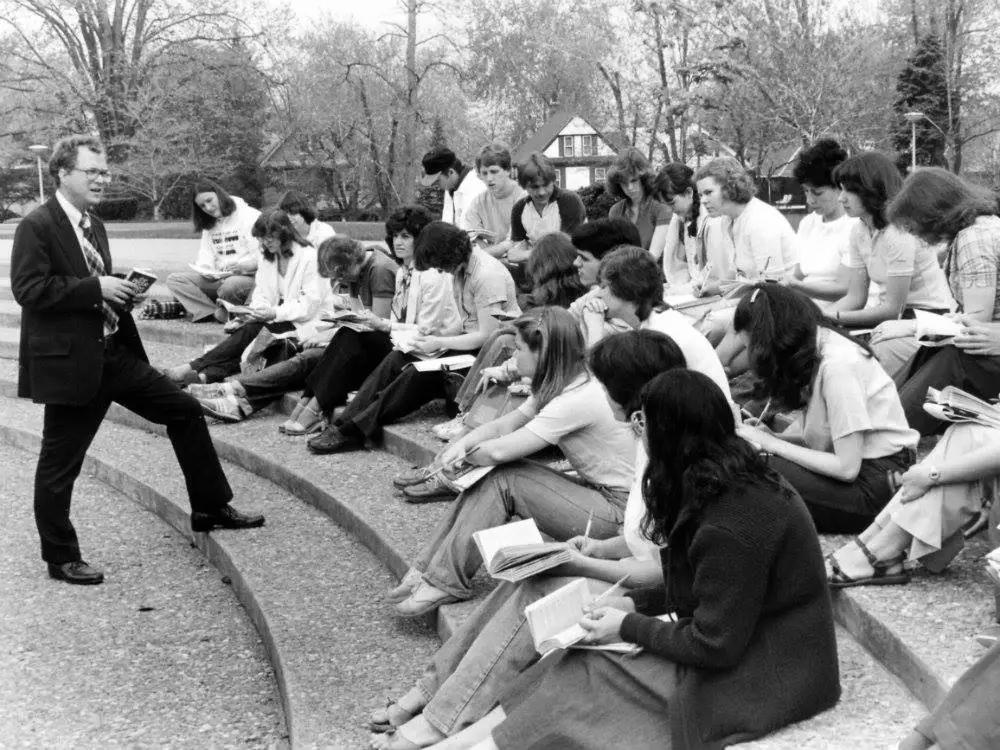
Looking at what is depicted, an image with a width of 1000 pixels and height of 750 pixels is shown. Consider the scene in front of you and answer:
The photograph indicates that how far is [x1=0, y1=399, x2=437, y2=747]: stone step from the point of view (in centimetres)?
388

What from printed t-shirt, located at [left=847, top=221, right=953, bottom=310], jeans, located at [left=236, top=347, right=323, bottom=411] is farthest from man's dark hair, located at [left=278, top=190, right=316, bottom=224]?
printed t-shirt, located at [left=847, top=221, right=953, bottom=310]

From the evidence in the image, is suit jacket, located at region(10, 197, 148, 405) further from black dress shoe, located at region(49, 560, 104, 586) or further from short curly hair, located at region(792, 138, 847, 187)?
short curly hair, located at region(792, 138, 847, 187)

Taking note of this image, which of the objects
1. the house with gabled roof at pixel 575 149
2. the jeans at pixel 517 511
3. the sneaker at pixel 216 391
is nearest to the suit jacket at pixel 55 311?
the jeans at pixel 517 511

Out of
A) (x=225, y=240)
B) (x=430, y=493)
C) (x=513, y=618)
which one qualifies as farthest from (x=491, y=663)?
(x=225, y=240)

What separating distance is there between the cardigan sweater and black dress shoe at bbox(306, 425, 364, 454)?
4.20 m

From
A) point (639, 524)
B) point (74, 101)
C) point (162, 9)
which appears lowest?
point (639, 524)

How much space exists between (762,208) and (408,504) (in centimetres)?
254

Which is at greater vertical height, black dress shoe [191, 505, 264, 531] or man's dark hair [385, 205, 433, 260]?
man's dark hair [385, 205, 433, 260]

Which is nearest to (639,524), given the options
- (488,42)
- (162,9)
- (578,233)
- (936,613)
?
(936,613)

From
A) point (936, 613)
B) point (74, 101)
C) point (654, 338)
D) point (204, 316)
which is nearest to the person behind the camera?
point (936, 613)

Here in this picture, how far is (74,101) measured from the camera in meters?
32.0

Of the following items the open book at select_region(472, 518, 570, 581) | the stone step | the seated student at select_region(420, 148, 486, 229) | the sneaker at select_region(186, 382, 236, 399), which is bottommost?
the stone step

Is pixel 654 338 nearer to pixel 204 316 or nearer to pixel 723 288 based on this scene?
pixel 723 288

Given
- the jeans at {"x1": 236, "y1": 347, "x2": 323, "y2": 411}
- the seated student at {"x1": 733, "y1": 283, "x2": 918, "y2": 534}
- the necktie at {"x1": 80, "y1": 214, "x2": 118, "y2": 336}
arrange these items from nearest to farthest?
the seated student at {"x1": 733, "y1": 283, "x2": 918, "y2": 534} < the necktie at {"x1": 80, "y1": 214, "x2": 118, "y2": 336} < the jeans at {"x1": 236, "y1": 347, "x2": 323, "y2": 411}
